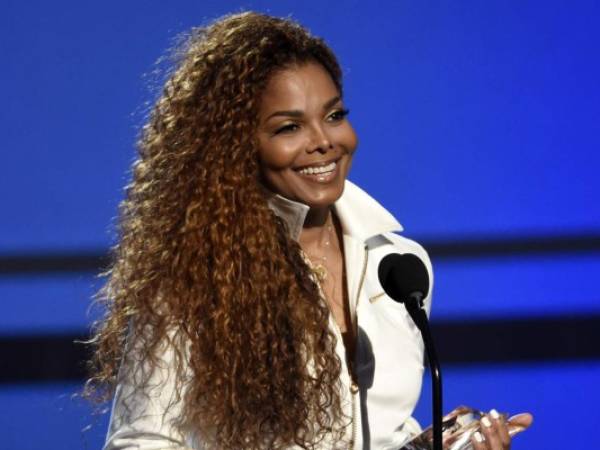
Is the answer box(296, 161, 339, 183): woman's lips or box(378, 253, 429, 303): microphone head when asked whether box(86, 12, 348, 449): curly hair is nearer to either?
box(296, 161, 339, 183): woman's lips

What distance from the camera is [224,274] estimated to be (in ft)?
6.55

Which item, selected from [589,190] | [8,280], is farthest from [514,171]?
[8,280]

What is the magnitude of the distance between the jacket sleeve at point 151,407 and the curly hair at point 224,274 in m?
0.01

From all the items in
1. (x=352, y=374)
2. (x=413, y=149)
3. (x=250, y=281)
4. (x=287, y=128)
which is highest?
(x=413, y=149)

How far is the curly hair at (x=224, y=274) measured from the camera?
195 centimetres

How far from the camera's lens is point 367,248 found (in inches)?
84.9

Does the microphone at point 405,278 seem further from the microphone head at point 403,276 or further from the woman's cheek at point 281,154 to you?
the woman's cheek at point 281,154

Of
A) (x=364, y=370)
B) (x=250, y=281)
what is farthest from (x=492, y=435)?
(x=250, y=281)

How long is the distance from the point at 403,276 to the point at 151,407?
0.43 m

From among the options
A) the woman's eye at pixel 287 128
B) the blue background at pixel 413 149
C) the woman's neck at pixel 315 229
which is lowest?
the woman's neck at pixel 315 229

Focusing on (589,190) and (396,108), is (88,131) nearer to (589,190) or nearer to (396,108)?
(396,108)

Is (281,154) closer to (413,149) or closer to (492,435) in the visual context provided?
(492,435)

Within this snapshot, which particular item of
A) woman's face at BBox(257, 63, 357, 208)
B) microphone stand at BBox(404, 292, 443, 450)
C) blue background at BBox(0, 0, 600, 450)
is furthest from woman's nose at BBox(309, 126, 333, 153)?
blue background at BBox(0, 0, 600, 450)

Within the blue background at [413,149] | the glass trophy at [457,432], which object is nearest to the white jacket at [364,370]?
the glass trophy at [457,432]
